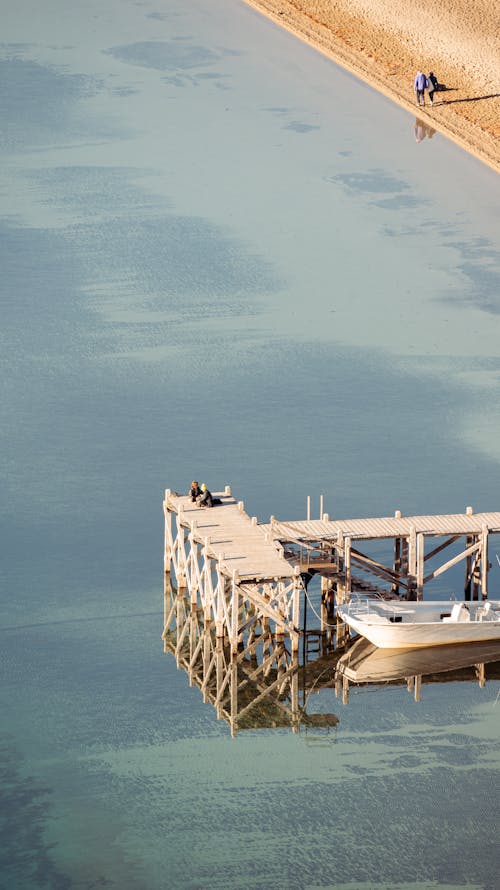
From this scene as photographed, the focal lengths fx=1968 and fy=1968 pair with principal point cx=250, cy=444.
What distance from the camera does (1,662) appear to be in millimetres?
57094

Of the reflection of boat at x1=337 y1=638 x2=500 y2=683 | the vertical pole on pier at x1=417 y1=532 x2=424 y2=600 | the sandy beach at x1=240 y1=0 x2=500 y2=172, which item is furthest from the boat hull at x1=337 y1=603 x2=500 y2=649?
the sandy beach at x1=240 y1=0 x2=500 y2=172

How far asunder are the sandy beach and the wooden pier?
152 feet

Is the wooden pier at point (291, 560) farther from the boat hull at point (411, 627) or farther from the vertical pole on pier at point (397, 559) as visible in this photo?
the boat hull at point (411, 627)

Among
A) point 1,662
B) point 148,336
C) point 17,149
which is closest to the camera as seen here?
point 1,662

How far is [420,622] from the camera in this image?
5828cm

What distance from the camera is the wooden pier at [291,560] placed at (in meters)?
57.0

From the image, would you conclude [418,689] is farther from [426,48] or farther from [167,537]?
[426,48]

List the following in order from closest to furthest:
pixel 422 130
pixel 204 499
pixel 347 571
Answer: pixel 347 571, pixel 204 499, pixel 422 130

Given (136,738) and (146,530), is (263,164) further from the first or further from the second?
(136,738)

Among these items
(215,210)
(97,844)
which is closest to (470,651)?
(97,844)

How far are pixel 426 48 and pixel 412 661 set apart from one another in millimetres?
63017

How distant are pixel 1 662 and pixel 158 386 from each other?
2650 cm

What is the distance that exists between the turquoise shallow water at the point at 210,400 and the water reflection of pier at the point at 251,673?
70 centimetres

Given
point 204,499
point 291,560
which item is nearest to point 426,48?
point 204,499
